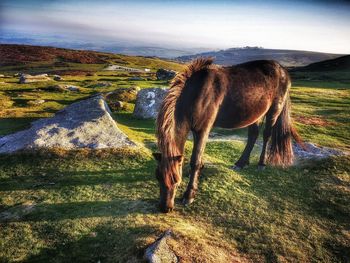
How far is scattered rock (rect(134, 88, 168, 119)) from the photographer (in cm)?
2187

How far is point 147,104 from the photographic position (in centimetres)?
2220

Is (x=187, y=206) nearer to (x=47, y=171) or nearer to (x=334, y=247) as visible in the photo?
(x=334, y=247)

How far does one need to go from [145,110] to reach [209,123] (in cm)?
1340

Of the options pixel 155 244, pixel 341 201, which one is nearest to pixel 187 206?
pixel 155 244

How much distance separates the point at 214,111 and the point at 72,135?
6.88 meters

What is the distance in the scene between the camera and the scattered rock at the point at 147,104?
21.9 meters

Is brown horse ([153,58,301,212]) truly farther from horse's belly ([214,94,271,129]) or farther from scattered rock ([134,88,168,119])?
scattered rock ([134,88,168,119])

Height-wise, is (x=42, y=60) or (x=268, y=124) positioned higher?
(x=268, y=124)

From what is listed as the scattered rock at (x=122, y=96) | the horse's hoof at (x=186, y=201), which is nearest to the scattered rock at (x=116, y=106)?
the scattered rock at (x=122, y=96)

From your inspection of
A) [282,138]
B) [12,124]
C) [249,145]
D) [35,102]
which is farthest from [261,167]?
[35,102]

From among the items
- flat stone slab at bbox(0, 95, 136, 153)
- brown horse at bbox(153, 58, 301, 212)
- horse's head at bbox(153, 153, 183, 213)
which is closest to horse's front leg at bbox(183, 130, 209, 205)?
brown horse at bbox(153, 58, 301, 212)

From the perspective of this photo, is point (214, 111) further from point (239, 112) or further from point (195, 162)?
point (195, 162)

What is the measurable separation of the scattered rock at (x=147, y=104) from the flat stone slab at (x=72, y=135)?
7.01 meters

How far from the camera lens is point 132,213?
27.3ft
